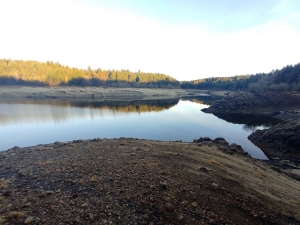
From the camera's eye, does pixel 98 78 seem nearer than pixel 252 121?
No

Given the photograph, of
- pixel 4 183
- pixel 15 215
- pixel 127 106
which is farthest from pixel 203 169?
pixel 127 106

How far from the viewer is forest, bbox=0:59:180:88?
313 ft

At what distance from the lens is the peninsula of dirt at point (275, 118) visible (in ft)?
67.2

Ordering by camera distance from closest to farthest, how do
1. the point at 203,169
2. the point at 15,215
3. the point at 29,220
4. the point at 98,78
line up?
the point at 29,220, the point at 15,215, the point at 203,169, the point at 98,78

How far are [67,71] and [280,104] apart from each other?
380 feet

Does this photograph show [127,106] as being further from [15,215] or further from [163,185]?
[15,215]

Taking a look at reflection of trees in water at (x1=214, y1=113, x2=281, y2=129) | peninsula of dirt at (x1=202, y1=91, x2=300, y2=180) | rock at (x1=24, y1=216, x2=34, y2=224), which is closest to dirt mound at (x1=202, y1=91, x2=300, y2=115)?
peninsula of dirt at (x1=202, y1=91, x2=300, y2=180)

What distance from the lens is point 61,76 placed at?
10612 centimetres

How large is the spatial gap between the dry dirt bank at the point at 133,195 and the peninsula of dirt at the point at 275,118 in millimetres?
10885

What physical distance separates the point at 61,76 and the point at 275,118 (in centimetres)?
10893

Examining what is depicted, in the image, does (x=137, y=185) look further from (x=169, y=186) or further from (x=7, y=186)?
(x=7, y=186)

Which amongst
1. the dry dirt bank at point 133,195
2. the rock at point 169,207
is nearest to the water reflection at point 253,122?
the dry dirt bank at point 133,195

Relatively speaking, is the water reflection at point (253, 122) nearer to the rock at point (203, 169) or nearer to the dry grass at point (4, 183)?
the rock at point (203, 169)

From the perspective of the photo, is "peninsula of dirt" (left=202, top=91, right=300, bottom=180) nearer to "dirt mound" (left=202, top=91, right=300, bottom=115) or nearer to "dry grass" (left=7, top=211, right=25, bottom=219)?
"dirt mound" (left=202, top=91, right=300, bottom=115)
